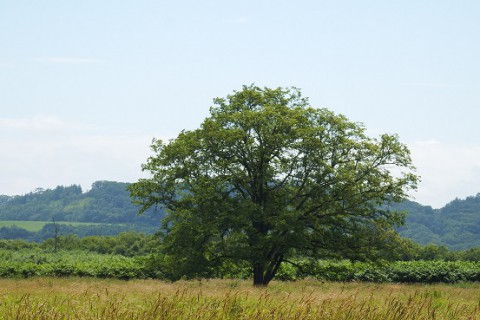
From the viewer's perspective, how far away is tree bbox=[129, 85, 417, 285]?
3269 cm

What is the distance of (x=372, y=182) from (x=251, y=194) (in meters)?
6.94

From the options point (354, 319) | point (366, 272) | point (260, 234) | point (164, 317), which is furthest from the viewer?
point (366, 272)

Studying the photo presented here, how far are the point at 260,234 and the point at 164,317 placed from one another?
82.3 feet

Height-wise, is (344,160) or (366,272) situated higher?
(344,160)

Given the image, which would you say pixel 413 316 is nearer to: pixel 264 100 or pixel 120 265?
pixel 264 100

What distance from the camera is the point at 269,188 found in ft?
113

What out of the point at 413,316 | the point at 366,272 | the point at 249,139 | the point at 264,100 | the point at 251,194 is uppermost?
the point at 264,100

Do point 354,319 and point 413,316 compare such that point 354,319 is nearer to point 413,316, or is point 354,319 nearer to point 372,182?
point 413,316

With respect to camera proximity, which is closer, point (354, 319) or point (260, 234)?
point (354, 319)

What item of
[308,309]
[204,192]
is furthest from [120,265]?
[308,309]

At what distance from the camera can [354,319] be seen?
8.34 m

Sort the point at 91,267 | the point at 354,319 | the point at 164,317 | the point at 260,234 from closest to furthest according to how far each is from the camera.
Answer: the point at 164,317, the point at 354,319, the point at 260,234, the point at 91,267

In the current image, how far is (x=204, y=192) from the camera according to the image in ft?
A: 109

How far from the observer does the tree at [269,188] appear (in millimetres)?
32688
